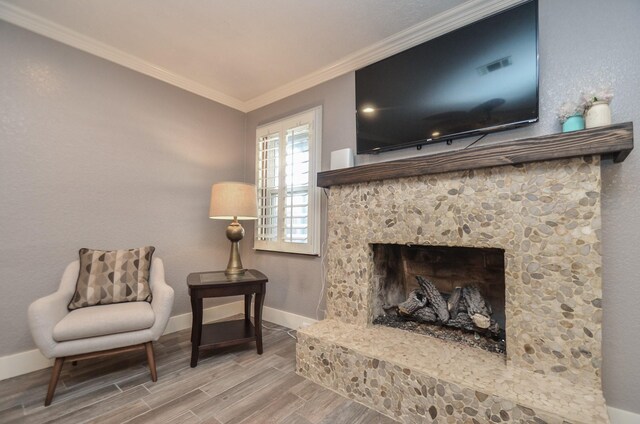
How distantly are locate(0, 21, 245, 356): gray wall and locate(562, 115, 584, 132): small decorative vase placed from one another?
3028 mm

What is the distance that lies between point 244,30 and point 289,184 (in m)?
1.38

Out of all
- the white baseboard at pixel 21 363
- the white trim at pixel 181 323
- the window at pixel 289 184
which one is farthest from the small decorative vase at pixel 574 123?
the white baseboard at pixel 21 363

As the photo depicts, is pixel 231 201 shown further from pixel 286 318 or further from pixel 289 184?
pixel 286 318

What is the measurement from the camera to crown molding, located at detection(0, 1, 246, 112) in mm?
1945

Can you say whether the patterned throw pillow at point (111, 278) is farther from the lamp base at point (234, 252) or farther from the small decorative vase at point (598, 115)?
the small decorative vase at point (598, 115)

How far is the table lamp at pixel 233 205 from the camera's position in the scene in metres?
2.34

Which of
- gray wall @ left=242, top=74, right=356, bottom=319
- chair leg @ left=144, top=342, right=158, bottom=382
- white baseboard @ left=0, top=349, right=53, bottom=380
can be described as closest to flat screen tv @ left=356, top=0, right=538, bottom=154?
gray wall @ left=242, top=74, right=356, bottom=319

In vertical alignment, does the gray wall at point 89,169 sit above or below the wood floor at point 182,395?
above

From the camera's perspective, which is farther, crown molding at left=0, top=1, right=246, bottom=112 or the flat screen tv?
crown molding at left=0, top=1, right=246, bottom=112

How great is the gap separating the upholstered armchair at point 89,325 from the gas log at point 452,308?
5.92 ft

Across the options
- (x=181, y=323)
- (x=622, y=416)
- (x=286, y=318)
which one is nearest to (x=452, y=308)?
(x=622, y=416)

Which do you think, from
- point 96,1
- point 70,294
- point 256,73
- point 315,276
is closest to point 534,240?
point 315,276

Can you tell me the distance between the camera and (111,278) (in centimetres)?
205

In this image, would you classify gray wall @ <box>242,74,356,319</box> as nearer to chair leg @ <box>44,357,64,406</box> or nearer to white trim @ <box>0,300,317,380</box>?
white trim @ <box>0,300,317,380</box>
